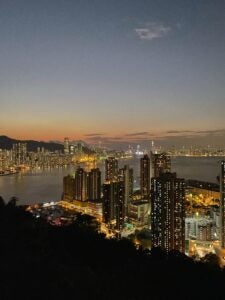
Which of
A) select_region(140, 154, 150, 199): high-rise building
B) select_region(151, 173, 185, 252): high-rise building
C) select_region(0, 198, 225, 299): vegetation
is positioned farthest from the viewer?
select_region(140, 154, 150, 199): high-rise building

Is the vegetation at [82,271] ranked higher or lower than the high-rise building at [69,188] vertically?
higher

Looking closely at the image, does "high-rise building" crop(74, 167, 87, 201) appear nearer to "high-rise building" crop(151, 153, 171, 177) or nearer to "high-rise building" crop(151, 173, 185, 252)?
"high-rise building" crop(151, 153, 171, 177)

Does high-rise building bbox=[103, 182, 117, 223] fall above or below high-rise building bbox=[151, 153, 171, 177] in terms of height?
below

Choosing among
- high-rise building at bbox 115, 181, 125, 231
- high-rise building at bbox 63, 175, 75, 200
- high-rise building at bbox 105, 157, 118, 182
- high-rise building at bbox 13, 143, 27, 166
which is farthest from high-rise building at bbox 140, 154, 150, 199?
high-rise building at bbox 13, 143, 27, 166

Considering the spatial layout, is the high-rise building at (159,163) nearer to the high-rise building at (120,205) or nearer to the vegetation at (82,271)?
the high-rise building at (120,205)

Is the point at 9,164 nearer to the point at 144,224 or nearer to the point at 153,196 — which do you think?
the point at 144,224

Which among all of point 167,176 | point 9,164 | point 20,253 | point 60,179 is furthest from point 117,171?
point 20,253

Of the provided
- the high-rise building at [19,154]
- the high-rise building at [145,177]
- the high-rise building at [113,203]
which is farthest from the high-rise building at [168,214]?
the high-rise building at [19,154]
